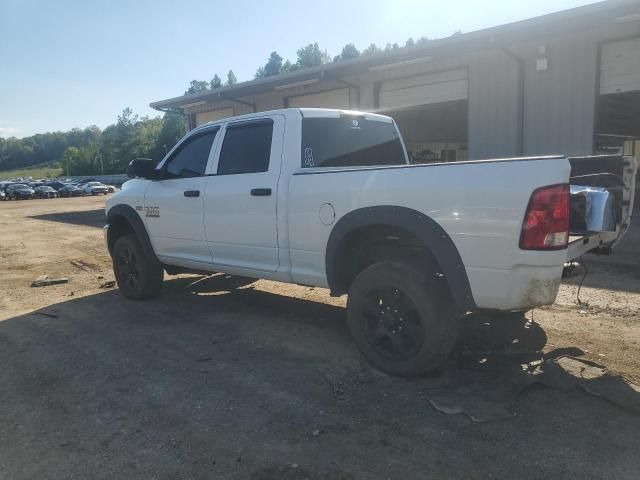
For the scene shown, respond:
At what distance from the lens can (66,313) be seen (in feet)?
19.4

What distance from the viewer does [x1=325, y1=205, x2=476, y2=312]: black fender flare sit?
3.32 m

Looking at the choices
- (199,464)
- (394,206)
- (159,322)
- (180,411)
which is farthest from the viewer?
(159,322)

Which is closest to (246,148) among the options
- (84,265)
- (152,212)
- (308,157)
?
(308,157)

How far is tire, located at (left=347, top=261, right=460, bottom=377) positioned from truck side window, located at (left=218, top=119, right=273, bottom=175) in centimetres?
160

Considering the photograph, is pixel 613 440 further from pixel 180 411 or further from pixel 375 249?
pixel 180 411

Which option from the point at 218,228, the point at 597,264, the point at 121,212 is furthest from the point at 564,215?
the point at 597,264

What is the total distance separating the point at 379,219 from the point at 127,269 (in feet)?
12.8

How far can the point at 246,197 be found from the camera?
469 centimetres

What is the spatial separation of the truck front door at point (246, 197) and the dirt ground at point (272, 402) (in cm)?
80

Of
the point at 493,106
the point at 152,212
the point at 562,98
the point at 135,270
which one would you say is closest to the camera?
the point at 152,212

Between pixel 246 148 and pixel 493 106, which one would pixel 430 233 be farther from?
pixel 493 106

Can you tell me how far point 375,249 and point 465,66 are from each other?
987cm

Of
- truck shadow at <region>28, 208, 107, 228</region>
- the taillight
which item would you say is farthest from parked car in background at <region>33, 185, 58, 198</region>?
the taillight

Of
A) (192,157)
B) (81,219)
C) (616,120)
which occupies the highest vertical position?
(616,120)
